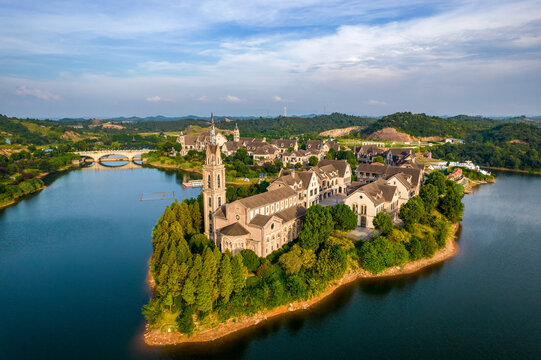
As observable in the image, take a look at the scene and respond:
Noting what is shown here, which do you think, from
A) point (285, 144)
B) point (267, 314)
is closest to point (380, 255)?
point (267, 314)

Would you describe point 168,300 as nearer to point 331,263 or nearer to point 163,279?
point 163,279

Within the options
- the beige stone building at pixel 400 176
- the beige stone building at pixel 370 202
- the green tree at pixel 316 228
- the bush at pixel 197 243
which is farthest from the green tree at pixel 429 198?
the bush at pixel 197 243

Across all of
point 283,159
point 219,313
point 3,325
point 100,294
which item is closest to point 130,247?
point 100,294

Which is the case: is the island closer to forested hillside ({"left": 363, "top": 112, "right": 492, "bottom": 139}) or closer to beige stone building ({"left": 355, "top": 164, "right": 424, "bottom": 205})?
beige stone building ({"left": 355, "top": 164, "right": 424, "bottom": 205})

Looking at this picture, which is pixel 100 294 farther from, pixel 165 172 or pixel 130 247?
pixel 165 172

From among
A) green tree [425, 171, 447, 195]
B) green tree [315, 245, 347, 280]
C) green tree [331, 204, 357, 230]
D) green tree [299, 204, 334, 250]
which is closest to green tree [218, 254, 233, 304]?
green tree [315, 245, 347, 280]

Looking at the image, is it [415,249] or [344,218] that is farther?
[344,218]

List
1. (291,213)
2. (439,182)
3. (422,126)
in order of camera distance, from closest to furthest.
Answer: (291,213) < (439,182) < (422,126)
